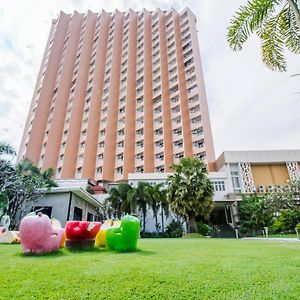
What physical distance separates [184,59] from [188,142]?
787 inches

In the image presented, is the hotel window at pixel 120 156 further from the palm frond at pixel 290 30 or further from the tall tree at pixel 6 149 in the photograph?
the palm frond at pixel 290 30

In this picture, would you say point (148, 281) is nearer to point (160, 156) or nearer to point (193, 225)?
point (193, 225)

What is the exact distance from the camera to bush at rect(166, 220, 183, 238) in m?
26.2

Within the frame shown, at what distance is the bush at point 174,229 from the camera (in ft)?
86.0

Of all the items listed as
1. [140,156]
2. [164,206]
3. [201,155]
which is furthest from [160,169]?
[164,206]

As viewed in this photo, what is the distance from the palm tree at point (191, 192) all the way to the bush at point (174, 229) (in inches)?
102

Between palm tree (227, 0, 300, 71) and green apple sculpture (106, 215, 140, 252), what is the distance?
6097 millimetres

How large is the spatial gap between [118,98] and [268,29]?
44.7 m

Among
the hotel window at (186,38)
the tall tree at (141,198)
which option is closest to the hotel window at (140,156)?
the tall tree at (141,198)

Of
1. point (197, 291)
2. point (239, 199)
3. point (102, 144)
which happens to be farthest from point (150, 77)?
point (197, 291)

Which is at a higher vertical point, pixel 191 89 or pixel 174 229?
pixel 191 89

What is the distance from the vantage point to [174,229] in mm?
27000

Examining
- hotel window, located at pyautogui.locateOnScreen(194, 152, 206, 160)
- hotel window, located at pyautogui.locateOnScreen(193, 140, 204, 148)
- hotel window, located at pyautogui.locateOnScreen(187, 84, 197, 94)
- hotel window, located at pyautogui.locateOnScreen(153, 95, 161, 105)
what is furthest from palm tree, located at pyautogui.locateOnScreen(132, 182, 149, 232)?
hotel window, located at pyautogui.locateOnScreen(187, 84, 197, 94)

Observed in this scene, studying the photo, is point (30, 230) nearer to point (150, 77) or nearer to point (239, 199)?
point (239, 199)
